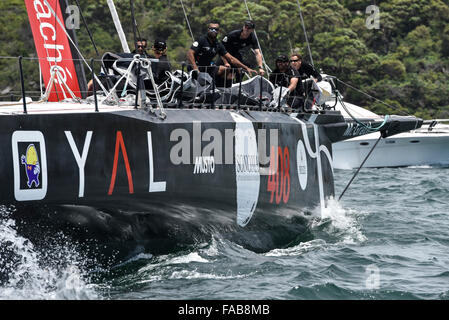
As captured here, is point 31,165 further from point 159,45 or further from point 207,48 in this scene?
point 207,48

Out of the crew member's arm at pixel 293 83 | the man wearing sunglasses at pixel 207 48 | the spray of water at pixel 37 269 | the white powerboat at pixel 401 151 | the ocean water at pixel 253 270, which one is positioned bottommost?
the white powerboat at pixel 401 151

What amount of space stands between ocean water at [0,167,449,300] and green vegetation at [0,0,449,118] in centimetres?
→ 2847

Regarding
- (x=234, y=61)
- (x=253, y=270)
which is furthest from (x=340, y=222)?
(x=253, y=270)

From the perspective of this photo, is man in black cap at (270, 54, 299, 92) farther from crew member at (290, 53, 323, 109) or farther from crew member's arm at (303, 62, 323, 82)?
crew member's arm at (303, 62, 323, 82)

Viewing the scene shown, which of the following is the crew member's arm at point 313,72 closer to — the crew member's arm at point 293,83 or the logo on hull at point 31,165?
the crew member's arm at point 293,83

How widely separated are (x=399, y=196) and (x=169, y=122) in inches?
345

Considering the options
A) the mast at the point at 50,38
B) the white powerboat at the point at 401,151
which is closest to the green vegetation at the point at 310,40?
the white powerboat at the point at 401,151

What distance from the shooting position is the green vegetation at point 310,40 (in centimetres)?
3850

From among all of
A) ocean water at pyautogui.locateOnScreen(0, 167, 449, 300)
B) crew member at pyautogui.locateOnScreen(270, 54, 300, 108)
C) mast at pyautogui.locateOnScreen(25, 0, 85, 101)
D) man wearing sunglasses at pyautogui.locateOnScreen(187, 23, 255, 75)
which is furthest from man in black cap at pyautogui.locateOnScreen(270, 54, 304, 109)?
mast at pyautogui.locateOnScreen(25, 0, 85, 101)

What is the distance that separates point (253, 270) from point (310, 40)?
3415 centimetres

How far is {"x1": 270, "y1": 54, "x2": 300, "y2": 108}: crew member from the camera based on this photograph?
10266mm

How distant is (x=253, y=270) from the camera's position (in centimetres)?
739

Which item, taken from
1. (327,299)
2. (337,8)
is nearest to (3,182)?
(327,299)

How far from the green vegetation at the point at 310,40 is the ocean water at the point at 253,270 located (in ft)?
93.4
